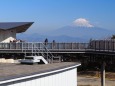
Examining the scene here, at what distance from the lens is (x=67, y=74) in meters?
34.5

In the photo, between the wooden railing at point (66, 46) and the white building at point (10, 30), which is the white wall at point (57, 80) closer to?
the wooden railing at point (66, 46)

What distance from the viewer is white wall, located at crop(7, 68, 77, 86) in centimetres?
2720

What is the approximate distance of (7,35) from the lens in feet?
238

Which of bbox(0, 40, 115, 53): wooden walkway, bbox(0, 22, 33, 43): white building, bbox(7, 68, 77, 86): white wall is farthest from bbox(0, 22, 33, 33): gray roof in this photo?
bbox(7, 68, 77, 86): white wall

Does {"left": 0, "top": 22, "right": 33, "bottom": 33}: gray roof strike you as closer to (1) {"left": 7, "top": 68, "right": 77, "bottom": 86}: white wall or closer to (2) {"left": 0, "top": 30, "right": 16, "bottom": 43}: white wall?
(2) {"left": 0, "top": 30, "right": 16, "bottom": 43}: white wall

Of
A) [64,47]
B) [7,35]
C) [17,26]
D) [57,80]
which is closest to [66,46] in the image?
[64,47]

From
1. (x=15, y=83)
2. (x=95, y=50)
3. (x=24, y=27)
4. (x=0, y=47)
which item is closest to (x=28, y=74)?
(x=15, y=83)

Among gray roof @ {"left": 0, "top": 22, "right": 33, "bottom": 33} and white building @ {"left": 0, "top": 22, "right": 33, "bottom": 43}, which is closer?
white building @ {"left": 0, "top": 22, "right": 33, "bottom": 43}

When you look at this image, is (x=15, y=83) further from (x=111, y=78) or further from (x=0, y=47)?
(x=111, y=78)

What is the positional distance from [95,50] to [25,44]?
10554 millimetres

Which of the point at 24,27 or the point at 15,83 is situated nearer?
the point at 15,83

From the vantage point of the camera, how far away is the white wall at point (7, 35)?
70.6 meters

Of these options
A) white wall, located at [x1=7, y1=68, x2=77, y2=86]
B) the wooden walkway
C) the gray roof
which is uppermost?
the gray roof

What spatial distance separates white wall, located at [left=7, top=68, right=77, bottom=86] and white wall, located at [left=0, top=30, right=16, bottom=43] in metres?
35.5
